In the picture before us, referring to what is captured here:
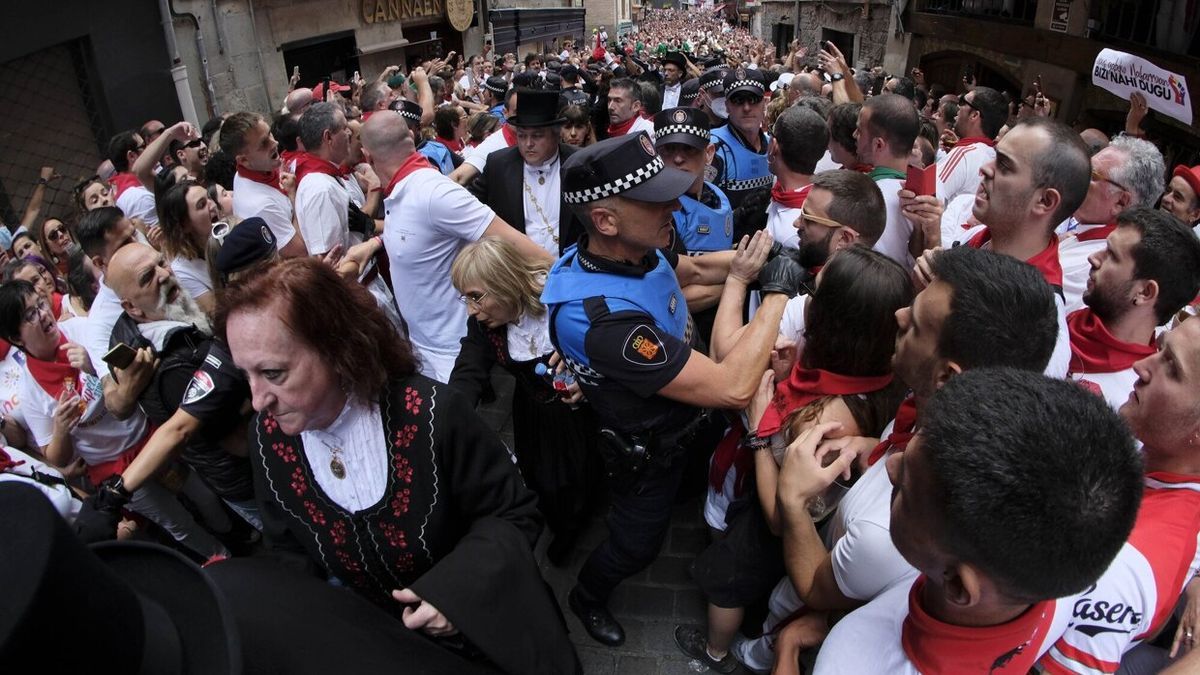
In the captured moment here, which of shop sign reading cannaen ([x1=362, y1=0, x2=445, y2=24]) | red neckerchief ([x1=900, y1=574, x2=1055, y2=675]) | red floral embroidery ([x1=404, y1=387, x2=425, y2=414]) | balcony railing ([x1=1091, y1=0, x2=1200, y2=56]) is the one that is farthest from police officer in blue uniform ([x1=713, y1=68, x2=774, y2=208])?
shop sign reading cannaen ([x1=362, y1=0, x2=445, y2=24])

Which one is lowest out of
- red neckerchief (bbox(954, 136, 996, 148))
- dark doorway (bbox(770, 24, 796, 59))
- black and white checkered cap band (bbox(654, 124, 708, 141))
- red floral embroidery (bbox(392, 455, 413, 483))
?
dark doorway (bbox(770, 24, 796, 59))

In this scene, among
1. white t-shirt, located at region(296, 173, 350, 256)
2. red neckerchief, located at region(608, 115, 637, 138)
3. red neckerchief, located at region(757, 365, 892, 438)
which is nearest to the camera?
red neckerchief, located at region(757, 365, 892, 438)

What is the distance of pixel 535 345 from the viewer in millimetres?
3010

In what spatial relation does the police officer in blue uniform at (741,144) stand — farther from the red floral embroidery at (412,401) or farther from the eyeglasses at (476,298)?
the red floral embroidery at (412,401)

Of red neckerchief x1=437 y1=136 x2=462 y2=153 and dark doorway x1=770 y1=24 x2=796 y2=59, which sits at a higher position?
red neckerchief x1=437 y1=136 x2=462 y2=153

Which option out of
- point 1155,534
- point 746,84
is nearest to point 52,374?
point 1155,534

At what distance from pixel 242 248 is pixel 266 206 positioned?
1.68 meters

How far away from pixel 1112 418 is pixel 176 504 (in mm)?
3810


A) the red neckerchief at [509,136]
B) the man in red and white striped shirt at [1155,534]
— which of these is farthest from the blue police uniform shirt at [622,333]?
the red neckerchief at [509,136]

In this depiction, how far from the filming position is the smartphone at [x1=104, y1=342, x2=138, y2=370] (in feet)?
8.34

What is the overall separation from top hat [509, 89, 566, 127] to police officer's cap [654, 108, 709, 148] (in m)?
0.67

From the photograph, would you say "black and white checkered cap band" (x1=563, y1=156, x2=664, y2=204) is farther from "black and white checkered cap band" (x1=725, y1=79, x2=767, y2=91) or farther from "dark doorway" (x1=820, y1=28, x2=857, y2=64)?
"dark doorway" (x1=820, y1=28, x2=857, y2=64)

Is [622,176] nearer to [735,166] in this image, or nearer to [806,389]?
[806,389]

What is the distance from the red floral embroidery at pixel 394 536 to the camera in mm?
1895
